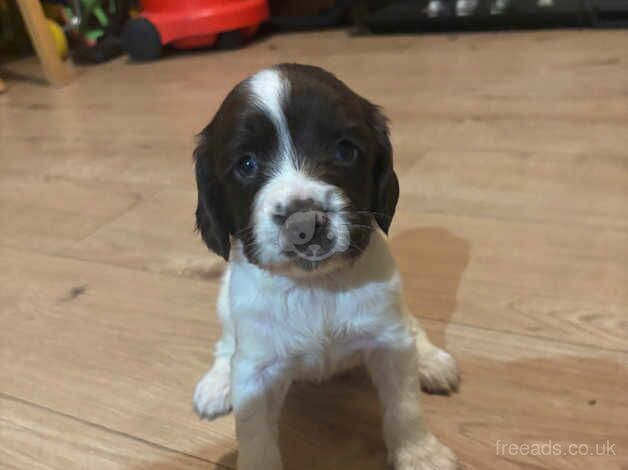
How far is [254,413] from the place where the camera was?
3.64ft

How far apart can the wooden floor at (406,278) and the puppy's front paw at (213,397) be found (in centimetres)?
3

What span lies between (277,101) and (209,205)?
23 centimetres

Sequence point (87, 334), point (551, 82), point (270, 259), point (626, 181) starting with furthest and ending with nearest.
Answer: point (551, 82) < point (626, 181) < point (87, 334) < point (270, 259)

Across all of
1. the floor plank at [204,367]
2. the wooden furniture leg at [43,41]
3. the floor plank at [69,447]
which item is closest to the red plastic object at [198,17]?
the wooden furniture leg at [43,41]

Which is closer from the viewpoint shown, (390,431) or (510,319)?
(390,431)

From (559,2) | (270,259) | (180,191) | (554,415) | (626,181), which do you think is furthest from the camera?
(559,2)

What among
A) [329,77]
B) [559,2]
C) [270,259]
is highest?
[329,77]

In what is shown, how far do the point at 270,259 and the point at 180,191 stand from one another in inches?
52.9

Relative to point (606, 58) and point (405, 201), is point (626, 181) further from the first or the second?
point (606, 58)

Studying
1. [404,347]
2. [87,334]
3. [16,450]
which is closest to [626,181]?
[404,347]

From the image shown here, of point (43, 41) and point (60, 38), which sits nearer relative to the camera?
point (43, 41)

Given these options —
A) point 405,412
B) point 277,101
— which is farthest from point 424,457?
point 277,101

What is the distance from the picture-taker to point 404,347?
3.68 ft

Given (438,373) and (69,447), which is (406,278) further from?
(69,447)
